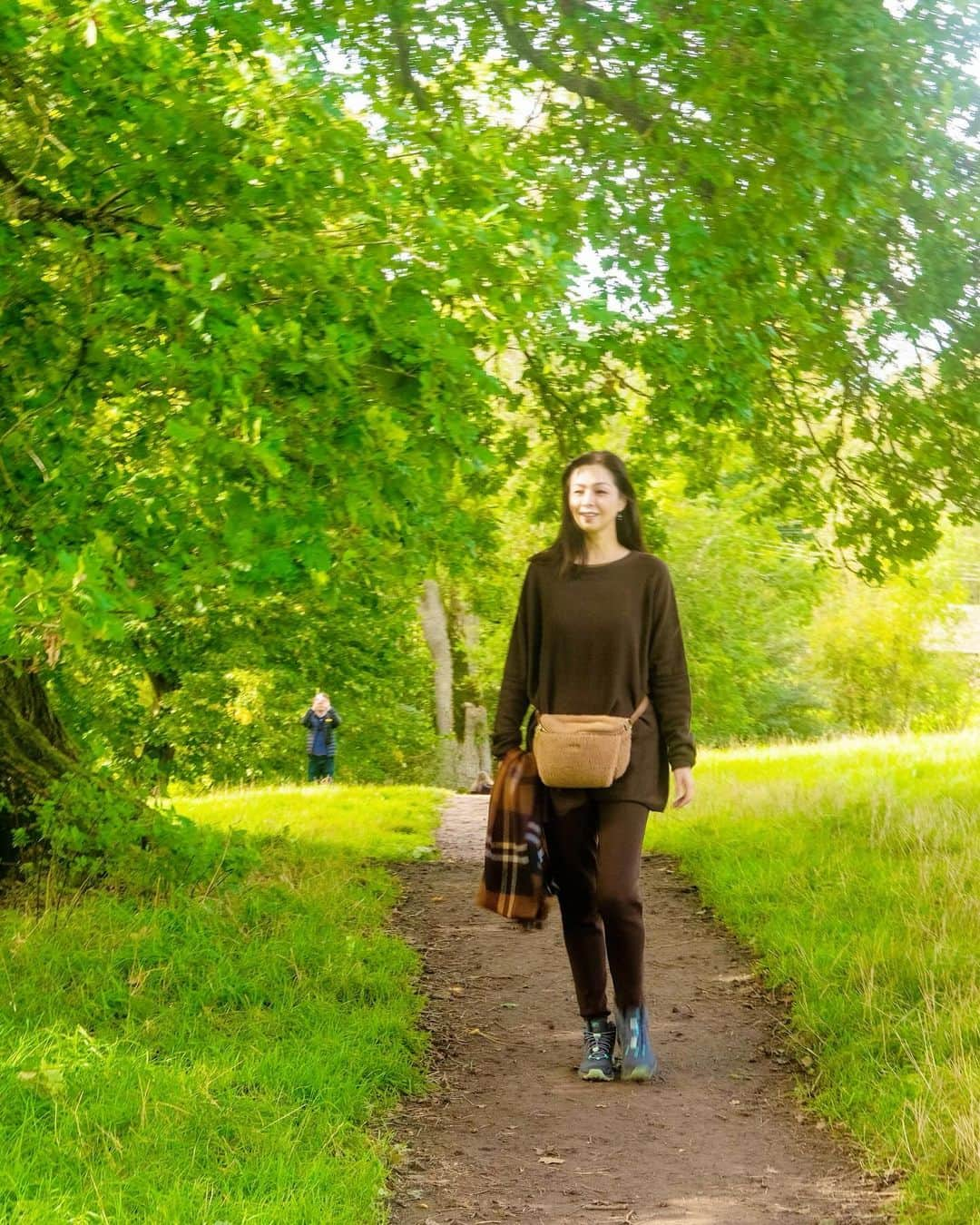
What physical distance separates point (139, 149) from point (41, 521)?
1585mm

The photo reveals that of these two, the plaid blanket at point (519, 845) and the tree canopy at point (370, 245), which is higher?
the tree canopy at point (370, 245)

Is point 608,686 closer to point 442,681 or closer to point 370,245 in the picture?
point 370,245

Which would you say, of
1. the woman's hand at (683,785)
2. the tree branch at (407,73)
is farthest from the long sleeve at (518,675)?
the tree branch at (407,73)

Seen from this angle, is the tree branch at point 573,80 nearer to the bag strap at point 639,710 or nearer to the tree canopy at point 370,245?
the tree canopy at point 370,245

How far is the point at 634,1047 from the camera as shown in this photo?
5414 millimetres

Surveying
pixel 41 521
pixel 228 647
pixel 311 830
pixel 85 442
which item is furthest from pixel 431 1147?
pixel 228 647

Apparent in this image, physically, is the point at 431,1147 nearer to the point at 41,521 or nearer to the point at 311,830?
the point at 41,521

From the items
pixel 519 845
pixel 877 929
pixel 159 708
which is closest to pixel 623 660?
pixel 519 845

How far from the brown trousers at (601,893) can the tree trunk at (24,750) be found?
3988 mm

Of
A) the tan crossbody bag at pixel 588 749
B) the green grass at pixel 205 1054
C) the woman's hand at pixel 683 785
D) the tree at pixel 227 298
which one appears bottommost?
the green grass at pixel 205 1054

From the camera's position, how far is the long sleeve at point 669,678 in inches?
207

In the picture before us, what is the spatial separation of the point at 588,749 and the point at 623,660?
1.21 feet

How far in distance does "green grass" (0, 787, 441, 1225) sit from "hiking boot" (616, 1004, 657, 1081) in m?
0.82

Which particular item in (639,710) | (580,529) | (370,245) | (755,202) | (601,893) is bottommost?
(601,893)
